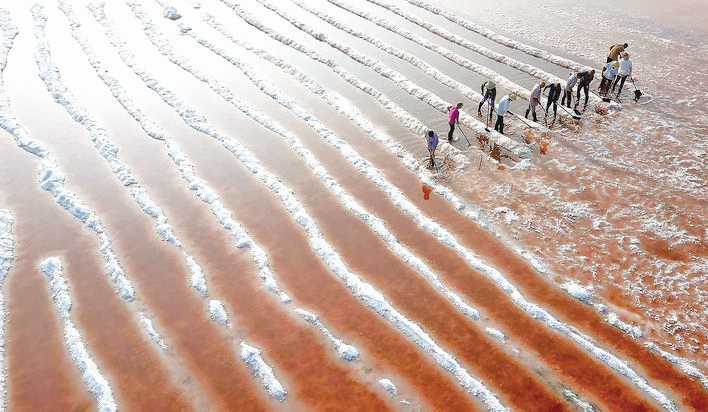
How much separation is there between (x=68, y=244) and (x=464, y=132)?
1245cm

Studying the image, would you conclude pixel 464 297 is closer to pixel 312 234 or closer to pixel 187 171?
pixel 312 234

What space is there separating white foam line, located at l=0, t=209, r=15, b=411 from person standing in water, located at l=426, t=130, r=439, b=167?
11651 mm

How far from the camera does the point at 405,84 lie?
67.9ft

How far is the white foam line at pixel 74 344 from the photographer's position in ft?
33.1

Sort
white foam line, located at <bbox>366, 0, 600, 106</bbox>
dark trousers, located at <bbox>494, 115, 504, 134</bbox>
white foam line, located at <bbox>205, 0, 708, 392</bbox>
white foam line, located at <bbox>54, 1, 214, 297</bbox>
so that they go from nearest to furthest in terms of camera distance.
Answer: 1. white foam line, located at <bbox>54, 1, 214, 297</bbox>
2. white foam line, located at <bbox>205, 0, 708, 392</bbox>
3. dark trousers, located at <bbox>494, 115, 504, 134</bbox>
4. white foam line, located at <bbox>366, 0, 600, 106</bbox>

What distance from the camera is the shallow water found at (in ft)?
33.3

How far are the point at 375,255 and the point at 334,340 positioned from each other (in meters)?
2.83

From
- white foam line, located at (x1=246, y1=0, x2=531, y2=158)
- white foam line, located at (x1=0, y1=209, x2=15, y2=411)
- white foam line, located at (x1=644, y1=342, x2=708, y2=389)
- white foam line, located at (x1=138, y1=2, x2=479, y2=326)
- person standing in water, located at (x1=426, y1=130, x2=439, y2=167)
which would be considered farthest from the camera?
white foam line, located at (x1=246, y1=0, x2=531, y2=158)

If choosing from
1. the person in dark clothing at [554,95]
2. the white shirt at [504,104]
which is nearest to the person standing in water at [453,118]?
the white shirt at [504,104]

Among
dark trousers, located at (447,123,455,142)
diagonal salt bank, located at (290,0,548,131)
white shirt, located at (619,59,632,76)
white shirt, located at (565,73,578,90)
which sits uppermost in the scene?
white shirt, located at (619,59,632,76)

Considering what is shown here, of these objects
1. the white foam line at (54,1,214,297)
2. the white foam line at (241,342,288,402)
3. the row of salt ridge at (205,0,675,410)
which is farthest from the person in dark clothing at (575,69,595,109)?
the white foam line at (241,342,288,402)

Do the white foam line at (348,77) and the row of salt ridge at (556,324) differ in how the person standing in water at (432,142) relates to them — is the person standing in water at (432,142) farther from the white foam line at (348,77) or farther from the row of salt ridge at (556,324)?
the row of salt ridge at (556,324)

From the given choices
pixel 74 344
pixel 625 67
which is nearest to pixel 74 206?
pixel 74 344

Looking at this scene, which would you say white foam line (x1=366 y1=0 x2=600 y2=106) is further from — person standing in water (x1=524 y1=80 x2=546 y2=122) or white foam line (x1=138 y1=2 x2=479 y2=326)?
white foam line (x1=138 y1=2 x2=479 y2=326)
